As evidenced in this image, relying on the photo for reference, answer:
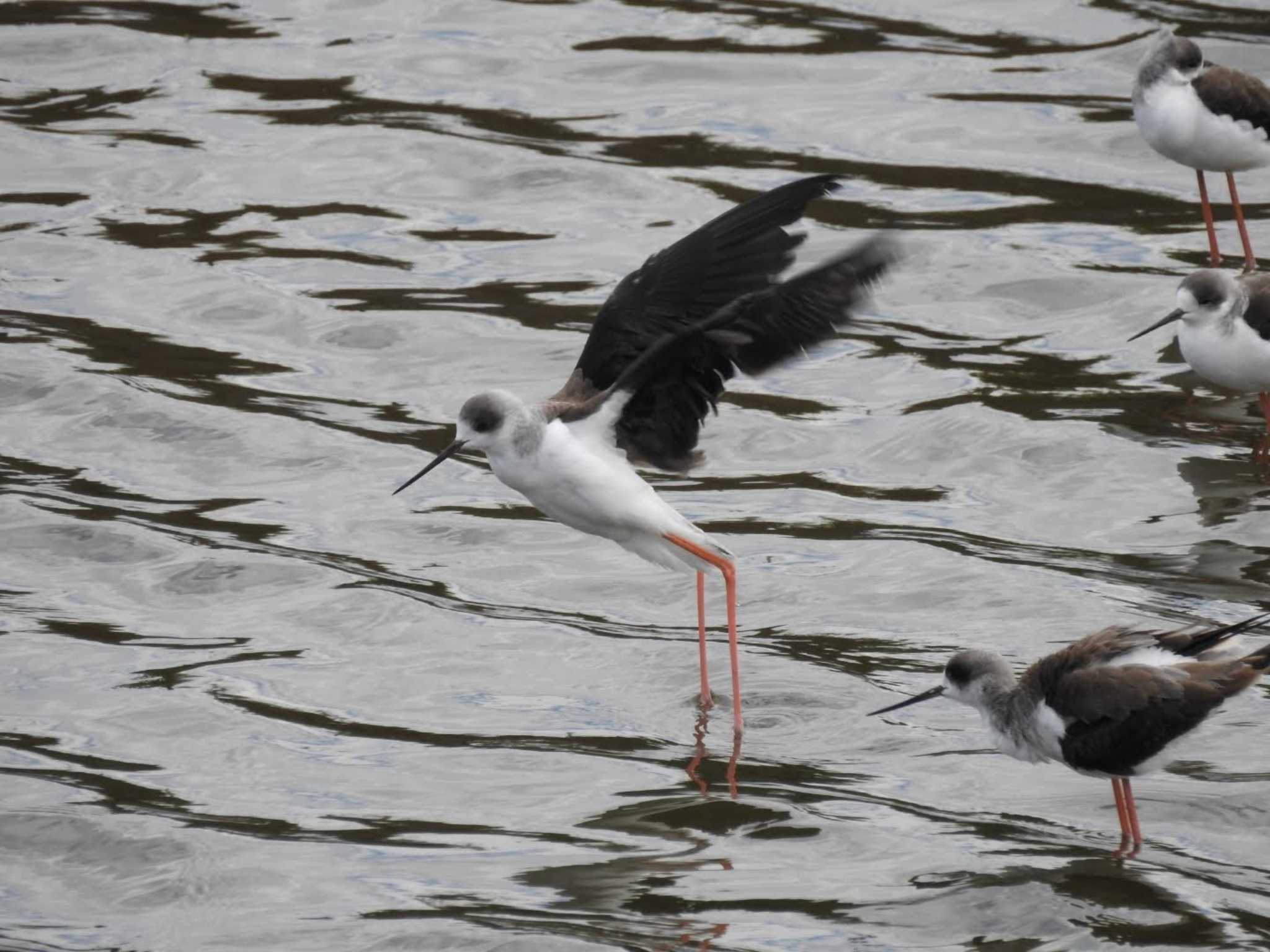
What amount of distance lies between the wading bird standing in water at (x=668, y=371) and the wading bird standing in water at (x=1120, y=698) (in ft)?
4.59

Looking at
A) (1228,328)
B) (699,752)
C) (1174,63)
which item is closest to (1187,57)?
(1174,63)

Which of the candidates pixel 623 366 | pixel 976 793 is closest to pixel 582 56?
pixel 623 366

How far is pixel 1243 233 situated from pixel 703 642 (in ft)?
18.4

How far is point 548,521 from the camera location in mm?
10469

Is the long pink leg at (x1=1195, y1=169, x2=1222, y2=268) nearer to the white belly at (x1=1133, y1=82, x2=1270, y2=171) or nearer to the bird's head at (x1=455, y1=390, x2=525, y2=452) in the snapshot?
the white belly at (x1=1133, y1=82, x2=1270, y2=171)

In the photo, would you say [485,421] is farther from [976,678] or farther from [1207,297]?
[1207,297]

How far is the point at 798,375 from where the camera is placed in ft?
39.4

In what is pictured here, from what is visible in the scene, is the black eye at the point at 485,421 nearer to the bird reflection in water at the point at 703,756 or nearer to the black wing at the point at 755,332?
the black wing at the point at 755,332

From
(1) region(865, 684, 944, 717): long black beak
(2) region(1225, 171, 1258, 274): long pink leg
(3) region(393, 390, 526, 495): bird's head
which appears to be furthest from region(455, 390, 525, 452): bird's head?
(2) region(1225, 171, 1258, 274): long pink leg

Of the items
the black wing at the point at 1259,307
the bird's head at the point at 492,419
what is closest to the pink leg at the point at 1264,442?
the black wing at the point at 1259,307

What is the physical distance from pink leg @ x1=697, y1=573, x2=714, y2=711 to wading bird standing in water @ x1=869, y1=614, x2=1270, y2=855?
1469 mm

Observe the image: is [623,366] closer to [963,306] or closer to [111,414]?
[111,414]

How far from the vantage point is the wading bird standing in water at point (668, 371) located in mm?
7766

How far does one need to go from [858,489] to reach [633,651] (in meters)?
2.06
